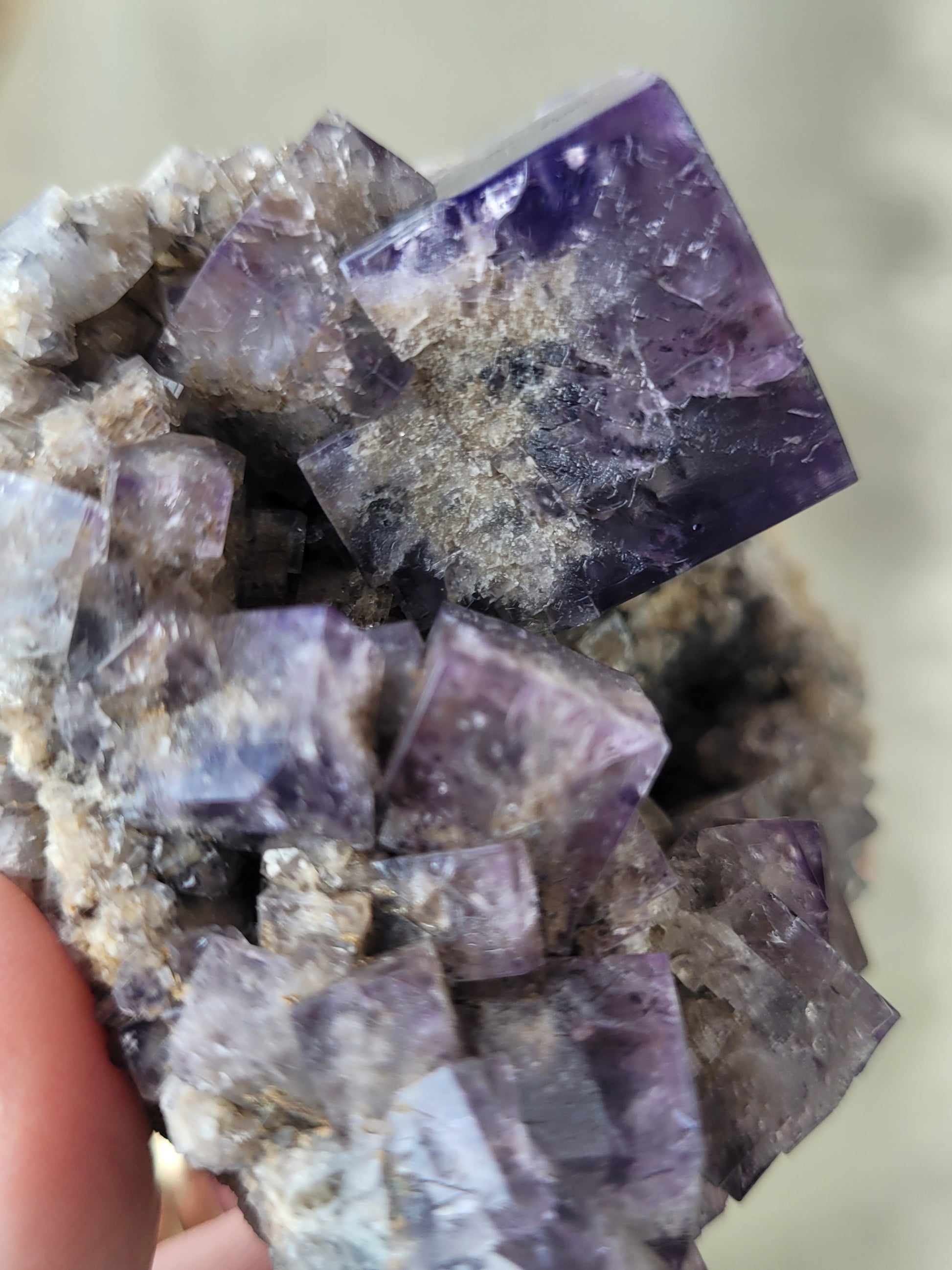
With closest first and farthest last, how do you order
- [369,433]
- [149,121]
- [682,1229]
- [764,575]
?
[682,1229], [369,433], [764,575], [149,121]

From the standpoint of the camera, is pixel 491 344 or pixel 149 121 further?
pixel 149 121

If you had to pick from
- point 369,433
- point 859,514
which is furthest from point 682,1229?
point 859,514

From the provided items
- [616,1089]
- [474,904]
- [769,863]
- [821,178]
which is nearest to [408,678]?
[474,904]

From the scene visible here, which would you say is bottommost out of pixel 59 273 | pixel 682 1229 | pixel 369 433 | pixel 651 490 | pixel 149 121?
pixel 682 1229

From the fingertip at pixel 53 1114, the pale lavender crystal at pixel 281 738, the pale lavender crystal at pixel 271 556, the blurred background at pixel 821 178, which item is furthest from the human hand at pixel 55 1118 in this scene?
the blurred background at pixel 821 178

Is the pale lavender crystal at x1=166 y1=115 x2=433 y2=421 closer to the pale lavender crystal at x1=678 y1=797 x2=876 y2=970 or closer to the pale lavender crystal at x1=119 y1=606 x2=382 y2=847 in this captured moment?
the pale lavender crystal at x1=119 y1=606 x2=382 y2=847

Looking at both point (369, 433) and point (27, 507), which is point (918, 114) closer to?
point (369, 433)

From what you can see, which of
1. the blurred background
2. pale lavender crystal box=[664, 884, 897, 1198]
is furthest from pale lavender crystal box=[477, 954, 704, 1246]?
the blurred background

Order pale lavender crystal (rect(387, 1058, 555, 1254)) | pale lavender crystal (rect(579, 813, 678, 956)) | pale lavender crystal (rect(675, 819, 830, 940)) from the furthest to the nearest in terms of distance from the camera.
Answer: pale lavender crystal (rect(675, 819, 830, 940)) → pale lavender crystal (rect(579, 813, 678, 956)) → pale lavender crystal (rect(387, 1058, 555, 1254))

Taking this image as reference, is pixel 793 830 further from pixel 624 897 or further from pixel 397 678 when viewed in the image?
pixel 397 678
